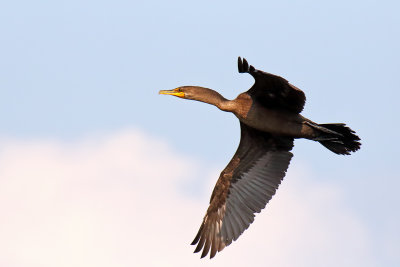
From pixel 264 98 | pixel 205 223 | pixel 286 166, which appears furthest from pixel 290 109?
pixel 205 223

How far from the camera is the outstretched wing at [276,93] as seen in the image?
32.2 feet

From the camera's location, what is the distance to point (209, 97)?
10359 millimetres

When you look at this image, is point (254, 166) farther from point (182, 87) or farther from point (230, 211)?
point (182, 87)

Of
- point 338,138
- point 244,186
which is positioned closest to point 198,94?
point 244,186

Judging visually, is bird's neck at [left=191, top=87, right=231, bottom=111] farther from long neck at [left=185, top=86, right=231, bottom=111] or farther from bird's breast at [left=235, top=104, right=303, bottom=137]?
bird's breast at [left=235, top=104, right=303, bottom=137]

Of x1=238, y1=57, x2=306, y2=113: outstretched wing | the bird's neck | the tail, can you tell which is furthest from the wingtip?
the tail

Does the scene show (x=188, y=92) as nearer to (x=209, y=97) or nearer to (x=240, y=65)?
(x=209, y=97)

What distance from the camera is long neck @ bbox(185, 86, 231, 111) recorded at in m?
10.3

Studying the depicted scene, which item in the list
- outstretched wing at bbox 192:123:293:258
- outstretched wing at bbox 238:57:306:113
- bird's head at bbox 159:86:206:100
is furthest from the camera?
outstretched wing at bbox 192:123:293:258

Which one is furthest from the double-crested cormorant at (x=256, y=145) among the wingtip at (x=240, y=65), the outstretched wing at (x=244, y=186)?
the wingtip at (x=240, y=65)

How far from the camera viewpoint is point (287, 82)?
9.45m

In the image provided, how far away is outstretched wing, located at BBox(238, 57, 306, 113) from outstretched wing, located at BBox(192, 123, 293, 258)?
93cm

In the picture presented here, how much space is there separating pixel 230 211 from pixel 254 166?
2.40 ft

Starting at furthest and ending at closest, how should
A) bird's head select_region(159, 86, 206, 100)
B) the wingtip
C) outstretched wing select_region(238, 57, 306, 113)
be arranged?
bird's head select_region(159, 86, 206, 100), outstretched wing select_region(238, 57, 306, 113), the wingtip
